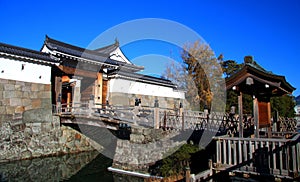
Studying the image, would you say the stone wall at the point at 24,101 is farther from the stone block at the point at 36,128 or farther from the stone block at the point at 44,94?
the stone block at the point at 36,128

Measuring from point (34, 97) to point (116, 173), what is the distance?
23.3 feet

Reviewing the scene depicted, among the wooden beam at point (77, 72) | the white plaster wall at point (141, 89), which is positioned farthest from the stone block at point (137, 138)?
the white plaster wall at point (141, 89)

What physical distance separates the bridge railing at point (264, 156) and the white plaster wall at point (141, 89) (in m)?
13.4

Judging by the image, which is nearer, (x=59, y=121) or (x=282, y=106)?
(x=59, y=121)

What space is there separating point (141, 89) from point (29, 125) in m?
10.5

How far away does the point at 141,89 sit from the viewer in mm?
Result: 21250

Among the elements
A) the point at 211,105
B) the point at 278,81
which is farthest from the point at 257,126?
the point at 211,105

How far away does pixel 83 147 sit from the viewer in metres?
16.0

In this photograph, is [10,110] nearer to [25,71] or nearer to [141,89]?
[25,71]

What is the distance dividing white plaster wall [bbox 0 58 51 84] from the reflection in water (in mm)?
4783

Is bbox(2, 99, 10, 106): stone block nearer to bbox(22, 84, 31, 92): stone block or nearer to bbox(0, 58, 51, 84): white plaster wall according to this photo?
bbox(22, 84, 31, 92): stone block

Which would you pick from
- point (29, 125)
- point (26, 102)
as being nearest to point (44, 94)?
point (26, 102)

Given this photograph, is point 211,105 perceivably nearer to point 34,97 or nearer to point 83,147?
point 83,147

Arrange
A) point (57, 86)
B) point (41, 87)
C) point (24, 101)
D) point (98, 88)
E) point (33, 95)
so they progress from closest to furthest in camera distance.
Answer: point (24, 101) → point (33, 95) → point (41, 87) → point (57, 86) → point (98, 88)
